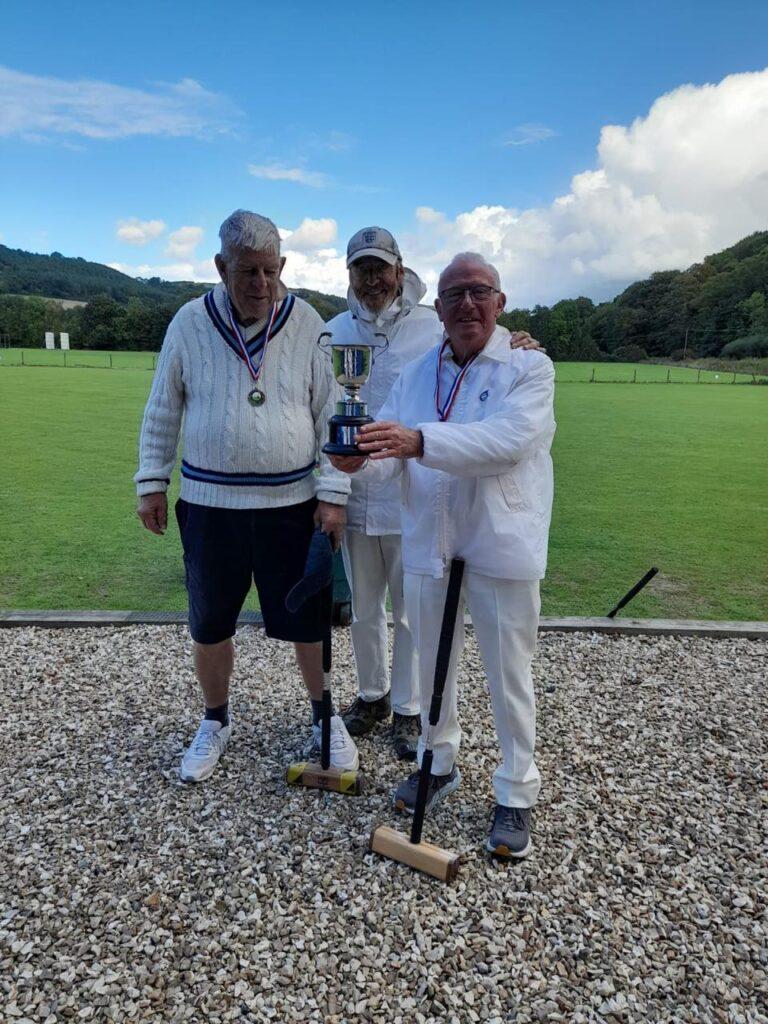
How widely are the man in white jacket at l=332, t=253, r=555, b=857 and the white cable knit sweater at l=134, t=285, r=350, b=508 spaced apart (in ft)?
1.20

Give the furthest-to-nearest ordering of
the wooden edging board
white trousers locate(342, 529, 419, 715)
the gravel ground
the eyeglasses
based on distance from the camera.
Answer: the wooden edging board < white trousers locate(342, 529, 419, 715) < the eyeglasses < the gravel ground

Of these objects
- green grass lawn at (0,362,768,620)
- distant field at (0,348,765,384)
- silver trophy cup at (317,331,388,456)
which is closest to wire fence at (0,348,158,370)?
distant field at (0,348,765,384)

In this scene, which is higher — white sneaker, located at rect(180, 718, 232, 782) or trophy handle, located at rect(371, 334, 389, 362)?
trophy handle, located at rect(371, 334, 389, 362)

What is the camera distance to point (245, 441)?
110 inches

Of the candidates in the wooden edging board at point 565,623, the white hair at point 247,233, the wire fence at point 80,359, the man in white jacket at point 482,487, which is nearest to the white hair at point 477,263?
the man in white jacket at point 482,487

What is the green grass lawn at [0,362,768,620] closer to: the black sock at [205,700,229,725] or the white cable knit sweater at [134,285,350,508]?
the black sock at [205,700,229,725]

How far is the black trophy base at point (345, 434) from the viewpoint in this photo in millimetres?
2277

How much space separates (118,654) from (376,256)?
3.10 metres

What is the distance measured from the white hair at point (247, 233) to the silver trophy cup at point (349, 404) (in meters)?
0.52

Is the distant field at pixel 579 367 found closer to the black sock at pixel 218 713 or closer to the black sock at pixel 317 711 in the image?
the black sock at pixel 317 711

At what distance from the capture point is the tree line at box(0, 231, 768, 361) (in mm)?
48312

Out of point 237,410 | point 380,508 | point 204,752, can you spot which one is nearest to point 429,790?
point 204,752

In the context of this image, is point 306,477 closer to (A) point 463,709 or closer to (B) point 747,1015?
(A) point 463,709

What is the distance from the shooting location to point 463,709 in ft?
12.9
